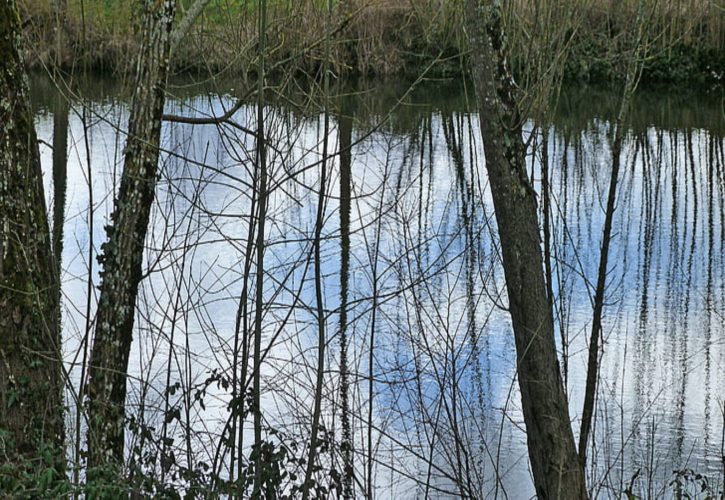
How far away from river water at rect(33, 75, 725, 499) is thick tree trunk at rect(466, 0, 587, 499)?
7.3 inches

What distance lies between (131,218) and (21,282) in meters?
0.57

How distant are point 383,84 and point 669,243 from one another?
825 cm

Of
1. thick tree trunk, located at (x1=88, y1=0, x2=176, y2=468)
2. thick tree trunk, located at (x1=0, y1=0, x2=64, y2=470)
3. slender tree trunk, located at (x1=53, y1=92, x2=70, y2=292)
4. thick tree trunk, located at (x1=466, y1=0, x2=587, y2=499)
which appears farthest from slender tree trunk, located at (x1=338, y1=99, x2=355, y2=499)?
slender tree trunk, located at (x1=53, y1=92, x2=70, y2=292)

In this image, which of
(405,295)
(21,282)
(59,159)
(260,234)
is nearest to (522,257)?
(405,295)

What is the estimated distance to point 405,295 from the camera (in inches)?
233

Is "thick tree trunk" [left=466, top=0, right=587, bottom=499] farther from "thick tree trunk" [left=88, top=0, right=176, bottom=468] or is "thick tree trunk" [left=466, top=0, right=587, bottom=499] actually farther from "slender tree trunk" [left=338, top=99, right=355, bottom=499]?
"thick tree trunk" [left=88, top=0, right=176, bottom=468]

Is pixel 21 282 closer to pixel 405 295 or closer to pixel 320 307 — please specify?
pixel 320 307

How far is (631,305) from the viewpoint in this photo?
932 centimetres

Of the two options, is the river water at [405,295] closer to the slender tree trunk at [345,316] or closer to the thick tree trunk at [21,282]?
the slender tree trunk at [345,316]

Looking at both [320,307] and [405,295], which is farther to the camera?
[405,295]

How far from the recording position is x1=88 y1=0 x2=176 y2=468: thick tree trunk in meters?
4.93

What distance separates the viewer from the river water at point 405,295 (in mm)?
4734

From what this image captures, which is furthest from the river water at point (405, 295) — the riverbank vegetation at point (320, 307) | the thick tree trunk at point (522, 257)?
the thick tree trunk at point (522, 257)

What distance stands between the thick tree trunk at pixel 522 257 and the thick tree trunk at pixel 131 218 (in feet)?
4.84
